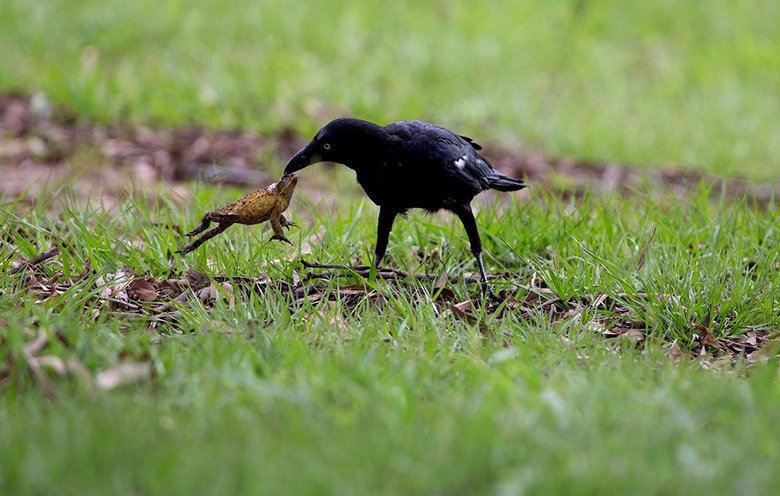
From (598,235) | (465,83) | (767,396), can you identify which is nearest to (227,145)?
(465,83)

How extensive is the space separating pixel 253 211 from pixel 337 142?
0.47 metres

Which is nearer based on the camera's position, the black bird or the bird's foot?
the black bird

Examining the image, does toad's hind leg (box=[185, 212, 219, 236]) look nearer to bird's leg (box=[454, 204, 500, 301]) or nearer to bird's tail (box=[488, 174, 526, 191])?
bird's leg (box=[454, 204, 500, 301])

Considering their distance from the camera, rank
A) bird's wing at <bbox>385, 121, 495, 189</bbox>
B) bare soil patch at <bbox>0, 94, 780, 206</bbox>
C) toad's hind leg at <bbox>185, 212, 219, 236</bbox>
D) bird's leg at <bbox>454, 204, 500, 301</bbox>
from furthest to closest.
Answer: bare soil patch at <bbox>0, 94, 780, 206</bbox>
bird's leg at <bbox>454, 204, 500, 301</bbox>
bird's wing at <bbox>385, 121, 495, 189</bbox>
toad's hind leg at <bbox>185, 212, 219, 236</bbox>

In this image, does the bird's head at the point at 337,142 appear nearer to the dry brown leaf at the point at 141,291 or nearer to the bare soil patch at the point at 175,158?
the dry brown leaf at the point at 141,291

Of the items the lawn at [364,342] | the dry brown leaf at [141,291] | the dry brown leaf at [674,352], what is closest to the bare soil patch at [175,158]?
the lawn at [364,342]

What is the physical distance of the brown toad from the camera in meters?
4.26

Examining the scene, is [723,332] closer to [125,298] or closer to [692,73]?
[125,298]

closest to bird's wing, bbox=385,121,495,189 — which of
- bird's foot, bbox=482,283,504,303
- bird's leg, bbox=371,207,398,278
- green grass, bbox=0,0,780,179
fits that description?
bird's leg, bbox=371,207,398,278

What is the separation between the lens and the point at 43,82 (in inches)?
349

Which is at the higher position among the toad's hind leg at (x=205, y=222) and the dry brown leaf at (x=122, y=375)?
the toad's hind leg at (x=205, y=222)

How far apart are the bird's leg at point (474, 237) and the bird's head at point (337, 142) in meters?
0.55

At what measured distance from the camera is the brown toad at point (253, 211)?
426 cm

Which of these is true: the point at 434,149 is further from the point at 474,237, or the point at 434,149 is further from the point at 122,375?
the point at 122,375
